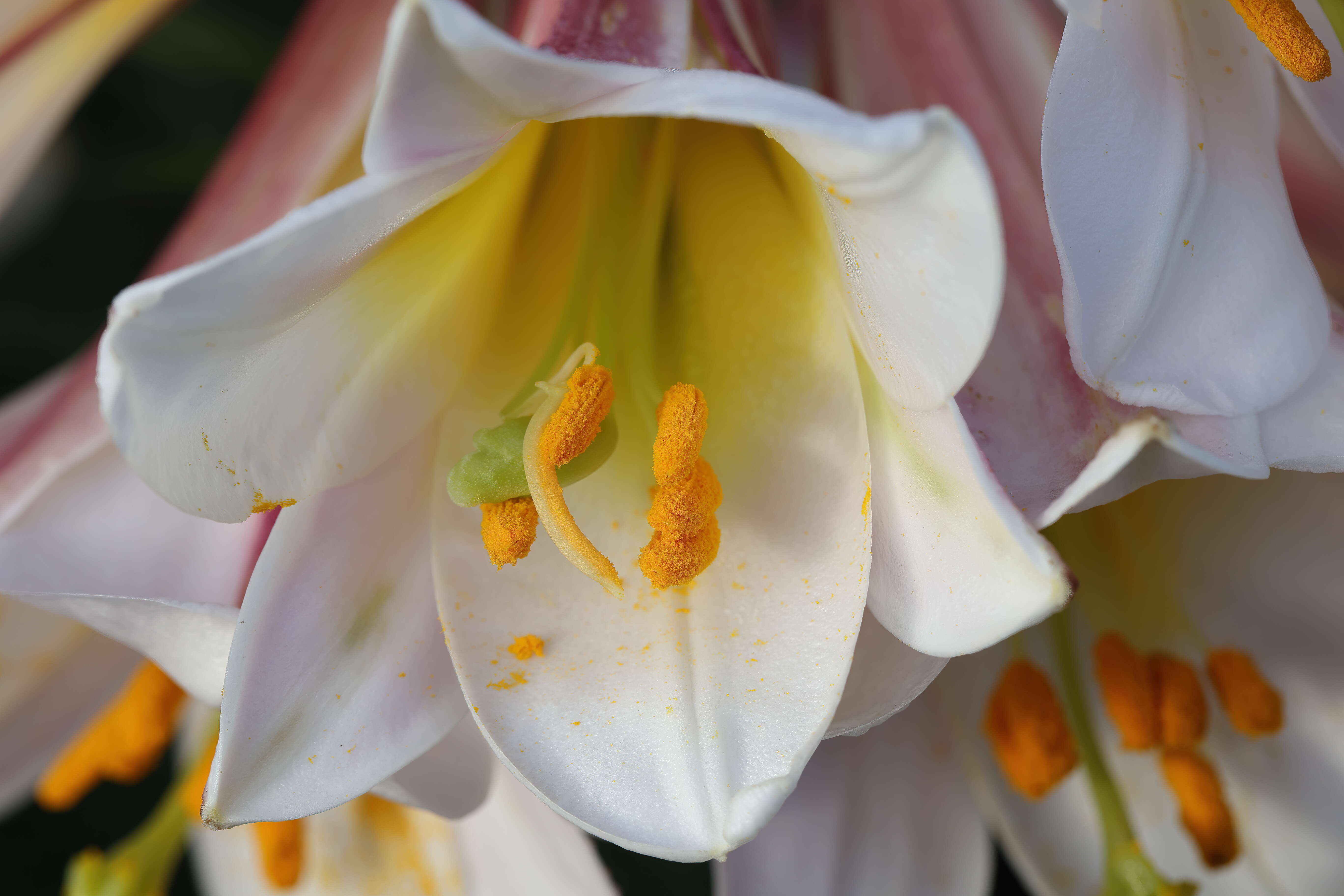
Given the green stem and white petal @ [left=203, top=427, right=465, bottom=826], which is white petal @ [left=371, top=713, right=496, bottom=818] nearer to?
white petal @ [left=203, top=427, right=465, bottom=826]

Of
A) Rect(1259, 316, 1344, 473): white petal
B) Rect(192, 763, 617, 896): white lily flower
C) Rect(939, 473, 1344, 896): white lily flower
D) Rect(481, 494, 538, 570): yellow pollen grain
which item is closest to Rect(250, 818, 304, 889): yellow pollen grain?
Rect(192, 763, 617, 896): white lily flower

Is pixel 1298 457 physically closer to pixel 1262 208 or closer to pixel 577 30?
pixel 1262 208

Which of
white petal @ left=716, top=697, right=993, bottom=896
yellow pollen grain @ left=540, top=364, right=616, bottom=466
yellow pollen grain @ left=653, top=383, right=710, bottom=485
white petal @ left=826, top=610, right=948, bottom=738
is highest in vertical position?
yellow pollen grain @ left=540, top=364, right=616, bottom=466

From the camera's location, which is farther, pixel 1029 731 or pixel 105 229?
pixel 105 229

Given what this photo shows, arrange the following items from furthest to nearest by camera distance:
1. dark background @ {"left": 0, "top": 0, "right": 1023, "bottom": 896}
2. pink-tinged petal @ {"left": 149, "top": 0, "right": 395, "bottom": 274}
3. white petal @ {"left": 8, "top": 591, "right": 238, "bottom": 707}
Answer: dark background @ {"left": 0, "top": 0, "right": 1023, "bottom": 896} → pink-tinged petal @ {"left": 149, "top": 0, "right": 395, "bottom": 274} → white petal @ {"left": 8, "top": 591, "right": 238, "bottom": 707}

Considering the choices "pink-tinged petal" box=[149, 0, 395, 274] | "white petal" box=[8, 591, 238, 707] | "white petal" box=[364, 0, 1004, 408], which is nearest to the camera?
"white petal" box=[364, 0, 1004, 408]

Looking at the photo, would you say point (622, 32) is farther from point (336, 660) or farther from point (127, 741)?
point (127, 741)

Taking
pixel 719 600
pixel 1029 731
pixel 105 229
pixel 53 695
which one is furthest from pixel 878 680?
pixel 105 229

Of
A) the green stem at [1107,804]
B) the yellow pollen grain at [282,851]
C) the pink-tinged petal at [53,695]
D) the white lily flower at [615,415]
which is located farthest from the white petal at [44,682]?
the green stem at [1107,804]
